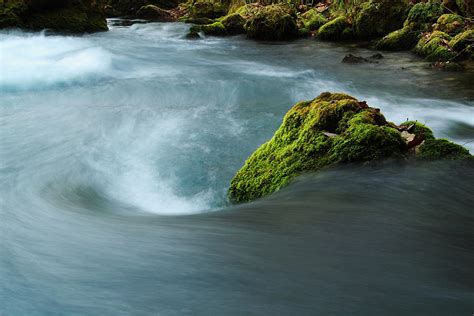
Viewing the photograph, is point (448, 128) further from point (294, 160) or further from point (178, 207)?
point (178, 207)

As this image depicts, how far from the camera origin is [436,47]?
46.8 ft

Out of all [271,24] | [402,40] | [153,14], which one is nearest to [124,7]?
[153,14]

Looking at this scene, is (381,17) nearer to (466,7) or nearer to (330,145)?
(466,7)

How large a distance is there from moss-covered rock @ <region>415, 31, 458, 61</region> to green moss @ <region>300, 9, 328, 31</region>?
22.5 feet

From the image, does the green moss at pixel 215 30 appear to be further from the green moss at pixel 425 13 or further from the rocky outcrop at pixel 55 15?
the green moss at pixel 425 13

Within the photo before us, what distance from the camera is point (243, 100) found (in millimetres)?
9898

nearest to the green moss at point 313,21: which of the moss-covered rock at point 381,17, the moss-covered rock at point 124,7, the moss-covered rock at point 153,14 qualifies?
the moss-covered rock at point 381,17

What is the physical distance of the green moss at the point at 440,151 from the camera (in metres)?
4.40

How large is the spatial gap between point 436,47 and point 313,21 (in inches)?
323

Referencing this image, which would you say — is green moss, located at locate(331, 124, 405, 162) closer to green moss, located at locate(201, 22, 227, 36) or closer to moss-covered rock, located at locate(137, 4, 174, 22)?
green moss, located at locate(201, 22, 227, 36)

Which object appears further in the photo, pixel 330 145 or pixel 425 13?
pixel 425 13

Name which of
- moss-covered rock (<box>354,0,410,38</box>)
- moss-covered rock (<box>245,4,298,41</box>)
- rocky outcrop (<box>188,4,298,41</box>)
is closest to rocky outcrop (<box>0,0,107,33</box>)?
rocky outcrop (<box>188,4,298,41</box>)

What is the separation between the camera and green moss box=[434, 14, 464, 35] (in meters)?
15.2

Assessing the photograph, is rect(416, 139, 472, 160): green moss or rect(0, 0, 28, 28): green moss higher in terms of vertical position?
rect(0, 0, 28, 28): green moss
